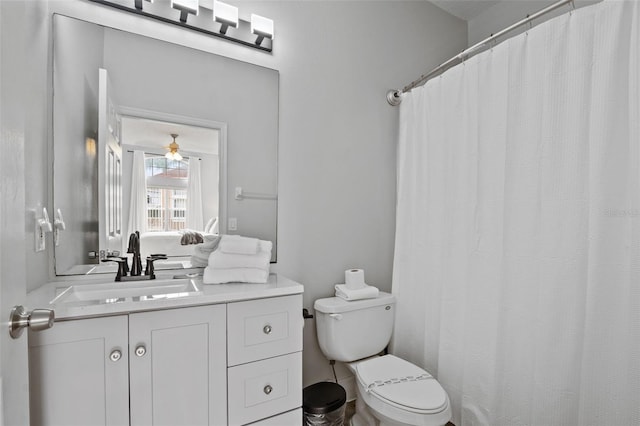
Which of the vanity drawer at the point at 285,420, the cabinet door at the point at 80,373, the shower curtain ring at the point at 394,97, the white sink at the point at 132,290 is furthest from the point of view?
the shower curtain ring at the point at 394,97

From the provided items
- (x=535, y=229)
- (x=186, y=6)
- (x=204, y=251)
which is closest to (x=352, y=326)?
(x=204, y=251)

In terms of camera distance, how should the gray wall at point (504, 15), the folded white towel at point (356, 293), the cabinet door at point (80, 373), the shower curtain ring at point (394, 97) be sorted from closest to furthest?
the cabinet door at point (80, 373)
the folded white towel at point (356, 293)
the gray wall at point (504, 15)
the shower curtain ring at point (394, 97)

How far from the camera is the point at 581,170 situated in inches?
50.6

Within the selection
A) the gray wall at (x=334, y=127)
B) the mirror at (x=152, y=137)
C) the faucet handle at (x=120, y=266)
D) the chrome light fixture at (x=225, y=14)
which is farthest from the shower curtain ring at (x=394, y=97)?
the faucet handle at (x=120, y=266)

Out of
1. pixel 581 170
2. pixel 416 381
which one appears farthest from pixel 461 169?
pixel 416 381

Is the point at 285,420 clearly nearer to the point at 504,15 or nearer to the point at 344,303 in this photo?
the point at 344,303

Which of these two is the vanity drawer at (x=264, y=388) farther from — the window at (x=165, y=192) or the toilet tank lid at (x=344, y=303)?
the window at (x=165, y=192)

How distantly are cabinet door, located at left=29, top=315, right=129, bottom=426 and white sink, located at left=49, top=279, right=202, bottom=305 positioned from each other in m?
0.17

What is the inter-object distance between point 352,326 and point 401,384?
0.38 metres

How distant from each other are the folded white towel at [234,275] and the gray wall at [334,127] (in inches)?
13.9

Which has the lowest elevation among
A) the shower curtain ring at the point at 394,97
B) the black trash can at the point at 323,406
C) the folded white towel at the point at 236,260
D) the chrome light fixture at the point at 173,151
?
the black trash can at the point at 323,406

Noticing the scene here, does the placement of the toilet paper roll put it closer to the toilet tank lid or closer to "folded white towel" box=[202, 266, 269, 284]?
the toilet tank lid

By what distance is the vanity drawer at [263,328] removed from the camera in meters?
1.26

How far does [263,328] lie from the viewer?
4.32 ft
